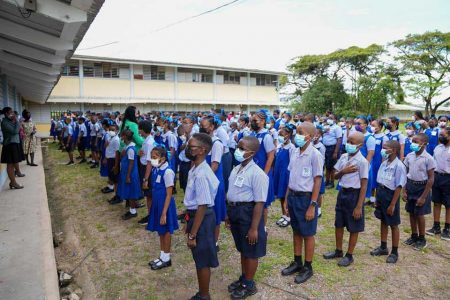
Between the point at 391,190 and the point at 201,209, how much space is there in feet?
8.68

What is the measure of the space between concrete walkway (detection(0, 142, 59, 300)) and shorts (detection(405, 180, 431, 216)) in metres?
4.69

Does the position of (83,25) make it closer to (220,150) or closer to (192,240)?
(220,150)

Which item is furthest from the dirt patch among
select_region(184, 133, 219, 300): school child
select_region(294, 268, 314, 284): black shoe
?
select_region(184, 133, 219, 300): school child

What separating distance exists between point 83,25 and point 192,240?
3155 millimetres

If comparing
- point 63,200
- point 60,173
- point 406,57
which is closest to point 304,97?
point 406,57

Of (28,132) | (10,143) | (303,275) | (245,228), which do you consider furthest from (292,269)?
(28,132)

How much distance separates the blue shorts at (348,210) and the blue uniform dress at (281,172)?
1.56 m

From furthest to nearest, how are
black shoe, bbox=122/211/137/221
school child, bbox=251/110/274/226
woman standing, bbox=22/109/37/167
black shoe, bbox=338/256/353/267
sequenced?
woman standing, bbox=22/109/37/167 → black shoe, bbox=122/211/137/221 → school child, bbox=251/110/274/226 → black shoe, bbox=338/256/353/267

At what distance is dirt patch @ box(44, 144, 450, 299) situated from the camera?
3684mm

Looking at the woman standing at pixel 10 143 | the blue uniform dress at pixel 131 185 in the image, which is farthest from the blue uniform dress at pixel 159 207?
the woman standing at pixel 10 143

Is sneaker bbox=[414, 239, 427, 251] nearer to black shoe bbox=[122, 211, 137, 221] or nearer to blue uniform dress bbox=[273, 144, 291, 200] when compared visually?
blue uniform dress bbox=[273, 144, 291, 200]

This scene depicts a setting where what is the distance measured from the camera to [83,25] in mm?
4301

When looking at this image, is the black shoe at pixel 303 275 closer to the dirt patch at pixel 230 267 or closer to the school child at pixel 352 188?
the dirt patch at pixel 230 267

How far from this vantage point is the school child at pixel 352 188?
12.9 ft
